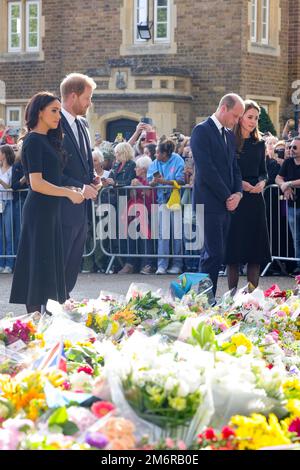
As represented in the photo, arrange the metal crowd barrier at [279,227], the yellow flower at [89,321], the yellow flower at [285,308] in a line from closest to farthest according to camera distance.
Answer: the yellow flower at [89,321] < the yellow flower at [285,308] < the metal crowd barrier at [279,227]

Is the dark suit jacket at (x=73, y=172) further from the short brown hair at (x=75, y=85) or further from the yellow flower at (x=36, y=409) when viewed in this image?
the yellow flower at (x=36, y=409)

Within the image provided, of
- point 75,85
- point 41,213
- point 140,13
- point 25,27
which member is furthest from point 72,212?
point 25,27

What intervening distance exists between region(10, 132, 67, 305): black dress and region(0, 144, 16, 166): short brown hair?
694 centimetres

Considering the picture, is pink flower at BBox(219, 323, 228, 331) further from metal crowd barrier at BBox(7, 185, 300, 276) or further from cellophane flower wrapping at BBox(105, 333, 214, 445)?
metal crowd barrier at BBox(7, 185, 300, 276)

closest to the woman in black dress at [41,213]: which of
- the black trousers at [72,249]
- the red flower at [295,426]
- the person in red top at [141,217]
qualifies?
the black trousers at [72,249]

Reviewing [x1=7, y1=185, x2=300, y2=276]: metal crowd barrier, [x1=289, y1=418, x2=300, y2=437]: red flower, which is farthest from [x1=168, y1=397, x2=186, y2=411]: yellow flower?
[x1=7, y1=185, x2=300, y2=276]: metal crowd barrier

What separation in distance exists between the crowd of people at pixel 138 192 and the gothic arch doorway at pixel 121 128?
12.5 metres

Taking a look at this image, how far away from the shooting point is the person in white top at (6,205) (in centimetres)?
1566

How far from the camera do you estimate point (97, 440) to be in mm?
3771

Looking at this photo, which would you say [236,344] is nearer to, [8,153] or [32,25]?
[8,153]

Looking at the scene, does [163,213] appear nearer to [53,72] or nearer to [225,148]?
[225,148]

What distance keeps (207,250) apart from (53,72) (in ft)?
73.5

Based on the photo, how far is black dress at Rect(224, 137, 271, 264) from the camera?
11.2 m
